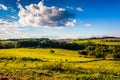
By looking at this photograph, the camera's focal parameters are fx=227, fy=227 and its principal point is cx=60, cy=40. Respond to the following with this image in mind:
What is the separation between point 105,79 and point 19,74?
443 inches

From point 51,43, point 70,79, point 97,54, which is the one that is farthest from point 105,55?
point 70,79

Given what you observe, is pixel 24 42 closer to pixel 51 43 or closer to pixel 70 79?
pixel 51 43

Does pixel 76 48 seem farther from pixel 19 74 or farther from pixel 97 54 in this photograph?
pixel 19 74

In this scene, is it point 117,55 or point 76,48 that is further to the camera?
point 76,48

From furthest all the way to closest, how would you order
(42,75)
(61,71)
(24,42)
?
(24,42) → (61,71) → (42,75)

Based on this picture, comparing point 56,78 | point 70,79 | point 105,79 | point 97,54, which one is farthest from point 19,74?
point 97,54

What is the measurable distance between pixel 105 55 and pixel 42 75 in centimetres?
7358

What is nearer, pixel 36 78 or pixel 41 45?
pixel 36 78

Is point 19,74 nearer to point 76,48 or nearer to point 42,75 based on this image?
point 42,75

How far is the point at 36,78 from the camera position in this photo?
89.7ft

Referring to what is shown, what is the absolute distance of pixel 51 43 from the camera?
14262 centimetres

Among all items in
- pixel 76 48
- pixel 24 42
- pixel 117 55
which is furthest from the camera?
pixel 24 42

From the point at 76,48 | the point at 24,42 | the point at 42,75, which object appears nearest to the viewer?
the point at 42,75

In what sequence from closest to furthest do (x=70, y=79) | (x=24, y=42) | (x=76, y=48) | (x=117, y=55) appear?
(x=70, y=79), (x=117, y=55), (x=76, y=48), (x=24, y=42)
